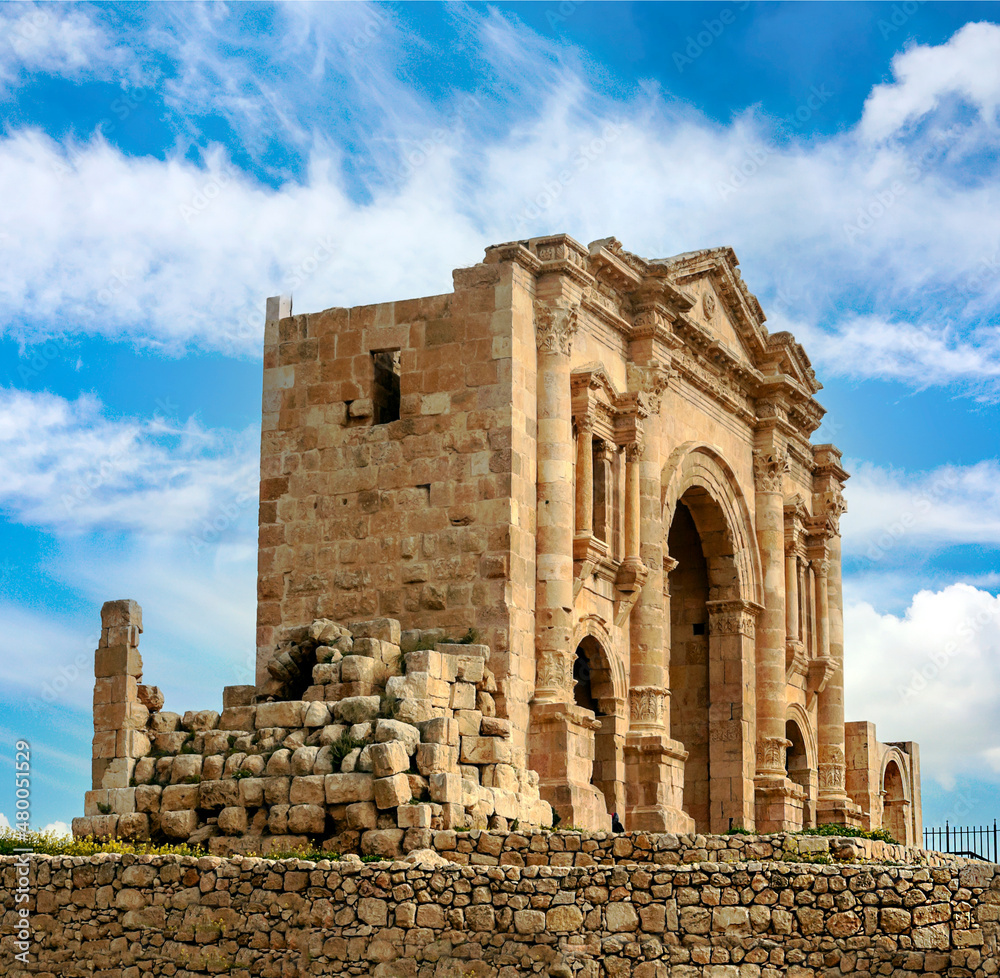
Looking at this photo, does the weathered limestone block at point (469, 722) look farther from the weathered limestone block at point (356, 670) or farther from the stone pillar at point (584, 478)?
the stone pillar at point (584, 478)

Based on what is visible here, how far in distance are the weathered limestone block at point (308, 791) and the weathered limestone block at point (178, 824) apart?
1317mm

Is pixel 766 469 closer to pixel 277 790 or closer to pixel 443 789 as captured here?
pixel 443 789

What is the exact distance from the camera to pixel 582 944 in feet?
51.1

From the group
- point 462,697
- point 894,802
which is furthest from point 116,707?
point 894,802

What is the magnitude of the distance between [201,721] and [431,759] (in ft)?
11.5

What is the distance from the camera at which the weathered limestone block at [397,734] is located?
20.0 m

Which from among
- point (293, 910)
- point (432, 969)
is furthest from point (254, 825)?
point (432, 969)

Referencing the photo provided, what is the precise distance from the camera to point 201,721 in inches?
856

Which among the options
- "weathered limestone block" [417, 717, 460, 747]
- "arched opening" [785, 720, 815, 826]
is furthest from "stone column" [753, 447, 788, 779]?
"weathered limestone block" [417, 717, 460, 747]

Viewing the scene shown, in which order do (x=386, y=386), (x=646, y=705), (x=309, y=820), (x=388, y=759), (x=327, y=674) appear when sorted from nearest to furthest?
1. (x=388, y=759)
2. (x=309, y=820)
3. (x=327, y=674)
4. (x=386, y=386)
5. (x=646, y=705)

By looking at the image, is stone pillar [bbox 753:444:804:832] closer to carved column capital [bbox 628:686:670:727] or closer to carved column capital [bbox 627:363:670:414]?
carved column capital [bbox 628:686:670:727]

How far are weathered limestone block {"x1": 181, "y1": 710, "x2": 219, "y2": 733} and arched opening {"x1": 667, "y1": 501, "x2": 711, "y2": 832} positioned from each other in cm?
1169

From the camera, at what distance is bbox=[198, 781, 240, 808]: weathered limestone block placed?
793 inches

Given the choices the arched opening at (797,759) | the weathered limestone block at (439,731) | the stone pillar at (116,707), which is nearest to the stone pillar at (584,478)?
the weathered limestone block at (439,731)
